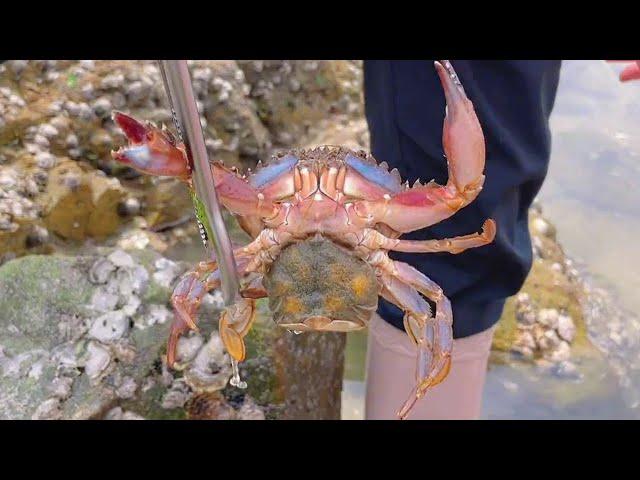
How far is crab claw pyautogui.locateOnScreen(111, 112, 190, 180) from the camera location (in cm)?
95

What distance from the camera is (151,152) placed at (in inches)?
37.7

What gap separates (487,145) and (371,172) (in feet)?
1.52

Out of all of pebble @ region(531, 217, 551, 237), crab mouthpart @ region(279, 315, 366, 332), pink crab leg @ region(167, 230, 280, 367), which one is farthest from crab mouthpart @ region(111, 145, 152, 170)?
pebble @ region(531, 217, 551, 237)

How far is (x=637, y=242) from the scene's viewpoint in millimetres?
3457

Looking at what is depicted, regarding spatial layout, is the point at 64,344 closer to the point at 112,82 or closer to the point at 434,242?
the point at 434,242

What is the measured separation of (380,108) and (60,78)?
2180 mm

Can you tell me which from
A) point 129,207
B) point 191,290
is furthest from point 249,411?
point 129,207

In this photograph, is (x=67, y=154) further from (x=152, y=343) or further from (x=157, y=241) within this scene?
(x=152, y=343)

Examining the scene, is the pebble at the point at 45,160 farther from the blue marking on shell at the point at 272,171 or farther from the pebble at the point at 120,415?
the blue marking on shell at the point at 272,171

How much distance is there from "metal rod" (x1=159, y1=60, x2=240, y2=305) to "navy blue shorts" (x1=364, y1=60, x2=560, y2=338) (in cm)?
64

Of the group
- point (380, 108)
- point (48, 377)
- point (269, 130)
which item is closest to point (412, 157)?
point (380, 108)

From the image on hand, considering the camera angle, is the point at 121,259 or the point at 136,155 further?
the point at 121,259

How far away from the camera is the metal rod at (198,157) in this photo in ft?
2.54

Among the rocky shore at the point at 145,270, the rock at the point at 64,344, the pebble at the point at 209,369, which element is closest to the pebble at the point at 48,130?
the rocky shore at the point at 145,270
